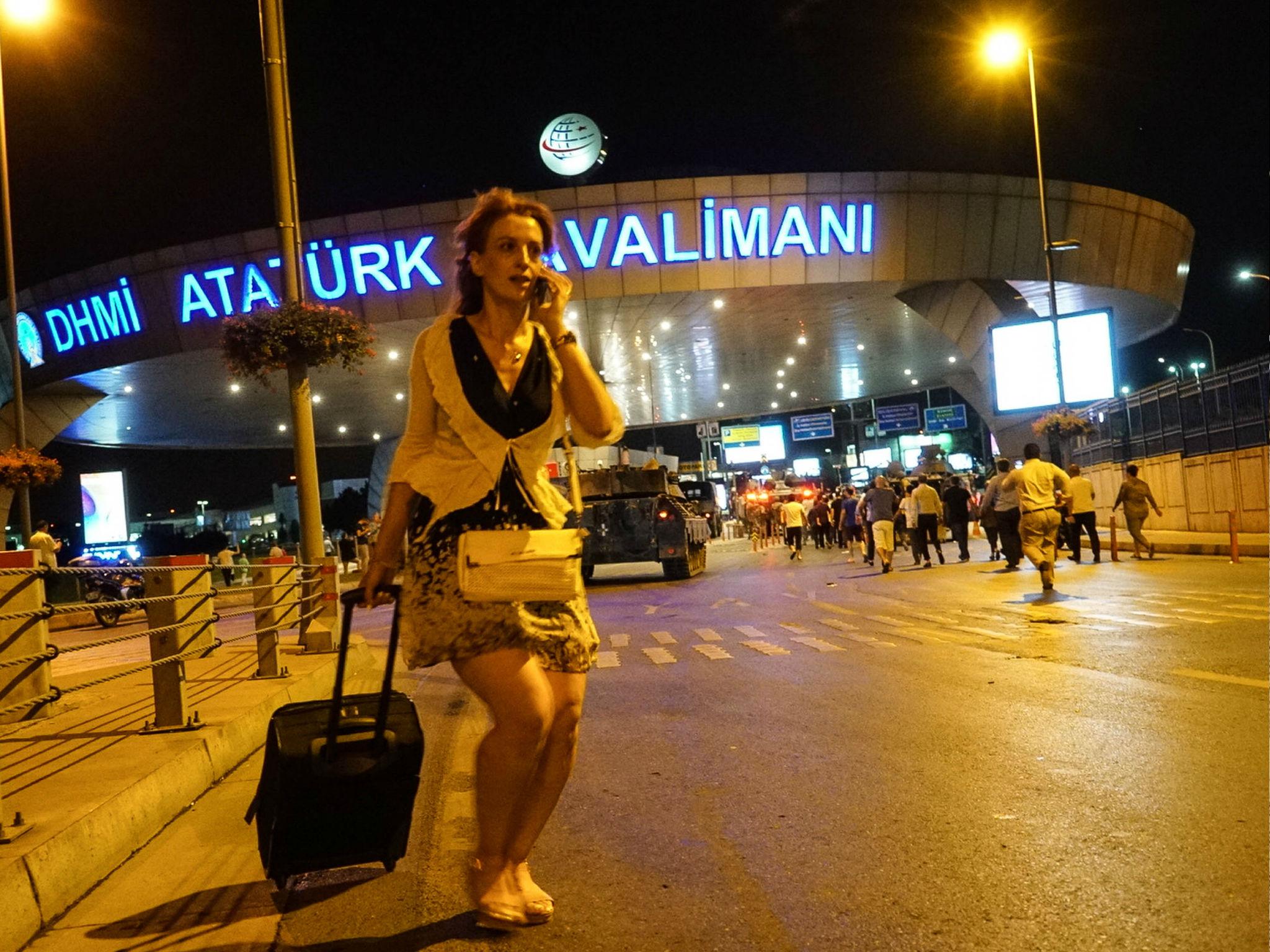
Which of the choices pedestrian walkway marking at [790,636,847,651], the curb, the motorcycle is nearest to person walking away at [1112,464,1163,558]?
pedestrian walkway marking at [790,636,847,651]

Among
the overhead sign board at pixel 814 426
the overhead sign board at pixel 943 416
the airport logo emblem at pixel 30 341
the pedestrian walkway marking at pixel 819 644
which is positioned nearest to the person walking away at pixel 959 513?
the pedestrian walkway marking at pixel 819 644

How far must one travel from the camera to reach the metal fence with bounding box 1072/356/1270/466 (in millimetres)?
20438

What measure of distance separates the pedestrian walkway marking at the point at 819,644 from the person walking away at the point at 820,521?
79.0ft

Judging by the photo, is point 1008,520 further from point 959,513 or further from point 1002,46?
point 1002,46

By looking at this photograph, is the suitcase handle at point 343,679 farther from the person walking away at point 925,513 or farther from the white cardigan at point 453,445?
the person walking away at point 925,513

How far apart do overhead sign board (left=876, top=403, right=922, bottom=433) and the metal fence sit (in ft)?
96.5

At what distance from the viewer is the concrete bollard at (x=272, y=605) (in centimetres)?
779

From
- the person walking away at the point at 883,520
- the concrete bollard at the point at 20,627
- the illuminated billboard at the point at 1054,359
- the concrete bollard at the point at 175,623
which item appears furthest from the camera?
the illuminated billboard at the point at 1054,359

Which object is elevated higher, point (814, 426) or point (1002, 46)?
point (1002, 46)

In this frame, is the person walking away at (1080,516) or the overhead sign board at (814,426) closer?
the person walking away at (1080,516)

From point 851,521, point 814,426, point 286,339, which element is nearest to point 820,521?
point 851,521

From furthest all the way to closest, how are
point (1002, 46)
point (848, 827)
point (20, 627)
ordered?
point (1002, 46) < point (20, 627) < point (848, 827)

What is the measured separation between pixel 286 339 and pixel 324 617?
272cm

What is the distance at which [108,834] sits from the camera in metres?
3.87
